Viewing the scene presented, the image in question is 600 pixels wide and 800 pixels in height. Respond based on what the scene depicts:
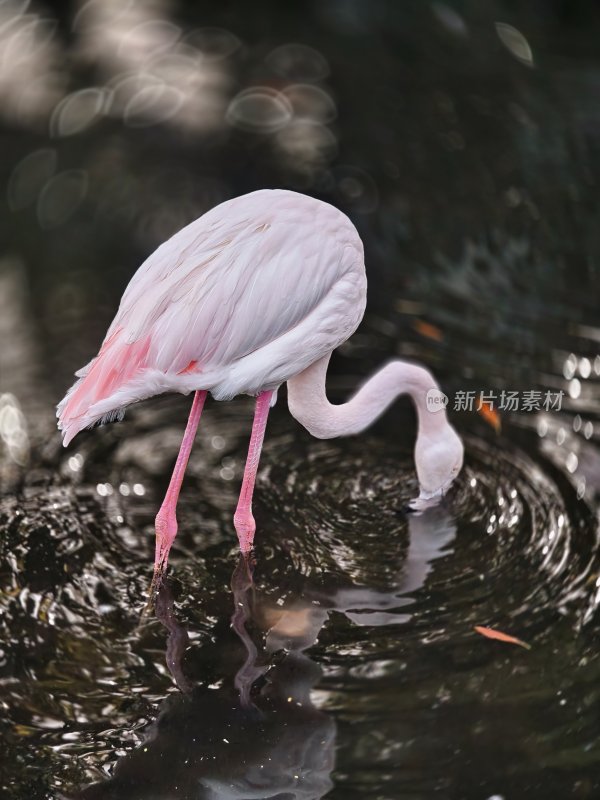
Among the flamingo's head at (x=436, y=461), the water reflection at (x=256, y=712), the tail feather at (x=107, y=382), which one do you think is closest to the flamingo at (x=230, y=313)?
the tail feather at (x=107, y=382)

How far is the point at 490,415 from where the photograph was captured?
5.66 meters

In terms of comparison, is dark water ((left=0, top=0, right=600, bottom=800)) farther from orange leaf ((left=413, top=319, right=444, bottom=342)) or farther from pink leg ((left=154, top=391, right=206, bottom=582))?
pink leg ((left=154, top=391, right=206, bottom=582))

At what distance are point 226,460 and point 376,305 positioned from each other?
205 centimetres

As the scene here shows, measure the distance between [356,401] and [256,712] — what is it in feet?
4.77

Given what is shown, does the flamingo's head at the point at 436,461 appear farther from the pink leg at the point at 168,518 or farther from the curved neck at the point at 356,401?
the pink leg at the point at 168,518

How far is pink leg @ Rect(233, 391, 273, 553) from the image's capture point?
14.4ft

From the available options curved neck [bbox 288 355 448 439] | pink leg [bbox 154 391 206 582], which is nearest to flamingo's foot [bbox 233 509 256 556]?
pink leg [bbox 154 391 206 582]

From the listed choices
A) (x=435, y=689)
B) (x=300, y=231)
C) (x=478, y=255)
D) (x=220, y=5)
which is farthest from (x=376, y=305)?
(x=220, y=5)

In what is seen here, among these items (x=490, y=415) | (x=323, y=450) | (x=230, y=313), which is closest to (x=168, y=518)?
(x=230, y=313)

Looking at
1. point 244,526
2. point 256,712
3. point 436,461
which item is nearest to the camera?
point 256,712

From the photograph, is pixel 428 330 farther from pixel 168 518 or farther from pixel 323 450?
pixel 168 518

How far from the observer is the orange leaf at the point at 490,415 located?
18.3 feet

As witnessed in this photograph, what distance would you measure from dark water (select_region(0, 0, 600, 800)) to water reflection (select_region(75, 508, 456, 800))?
11mm

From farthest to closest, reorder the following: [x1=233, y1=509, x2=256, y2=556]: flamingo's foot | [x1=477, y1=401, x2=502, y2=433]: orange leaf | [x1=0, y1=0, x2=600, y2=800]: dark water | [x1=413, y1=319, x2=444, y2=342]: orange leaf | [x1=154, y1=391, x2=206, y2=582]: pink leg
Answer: [x1=413, y1=319, x2=444, y2=342]: orange leaf < [x1=477, y1=401, x2=502, y2=433]: orange leaf < [x1=233, y1=509, x2=256, y2=556]: flamingo's foot < [x1=154, y1=391, x2=206, y2=582]: pink leg < [x1=0, y1=0, x2=600, y2=800]: dark water
